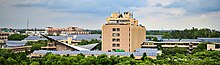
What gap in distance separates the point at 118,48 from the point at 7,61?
9.48m

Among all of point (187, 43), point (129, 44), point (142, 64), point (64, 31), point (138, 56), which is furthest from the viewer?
point (64, 31)

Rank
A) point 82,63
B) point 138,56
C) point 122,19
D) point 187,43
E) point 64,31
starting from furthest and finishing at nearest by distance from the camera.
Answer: point 64,31 → point 187,43 → point 122,19 → point 138,56 → point 82,63

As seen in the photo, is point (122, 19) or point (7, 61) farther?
point (122, 19)

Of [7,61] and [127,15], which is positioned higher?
[127,15]

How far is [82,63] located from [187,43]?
57.8 ft

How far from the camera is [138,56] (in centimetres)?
1925

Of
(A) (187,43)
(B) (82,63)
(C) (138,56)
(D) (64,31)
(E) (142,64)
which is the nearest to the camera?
(E) (142,64)

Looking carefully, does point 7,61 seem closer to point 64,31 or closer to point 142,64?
point 142,64

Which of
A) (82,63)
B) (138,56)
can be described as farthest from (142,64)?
(138,56)

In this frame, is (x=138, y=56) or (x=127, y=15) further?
(x=127, y=15)

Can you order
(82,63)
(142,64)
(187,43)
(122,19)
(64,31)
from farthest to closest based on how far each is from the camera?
(64,31) < (187,43) < (122,19) < (82,63) < (142,64)

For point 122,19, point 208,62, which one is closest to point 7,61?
point 208,62

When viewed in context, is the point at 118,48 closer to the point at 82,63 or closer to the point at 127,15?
the point at 127,15

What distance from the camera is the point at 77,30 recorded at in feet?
219
